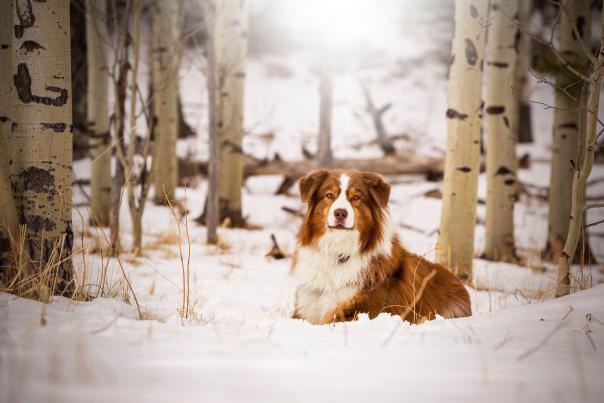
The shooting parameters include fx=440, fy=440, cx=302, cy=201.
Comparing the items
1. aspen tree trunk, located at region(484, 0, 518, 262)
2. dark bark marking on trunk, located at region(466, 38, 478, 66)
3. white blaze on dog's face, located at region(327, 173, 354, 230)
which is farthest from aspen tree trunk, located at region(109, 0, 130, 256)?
aspen tree trunk, located at region(484, 0, 518, 262)

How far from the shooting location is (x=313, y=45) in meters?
29.9

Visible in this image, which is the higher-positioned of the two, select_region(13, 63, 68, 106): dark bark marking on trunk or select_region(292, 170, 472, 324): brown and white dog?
select_region(13, 63, 68, 106): dark bark marking on trunk

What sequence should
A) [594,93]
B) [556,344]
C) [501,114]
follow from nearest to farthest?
[556,344] → [594,93] → [501,114]

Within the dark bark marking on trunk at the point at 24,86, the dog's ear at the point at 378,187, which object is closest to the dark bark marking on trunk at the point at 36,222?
the dark bark marking on trunk at the point at 24,86

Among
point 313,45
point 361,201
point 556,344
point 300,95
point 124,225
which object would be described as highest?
point 313,45

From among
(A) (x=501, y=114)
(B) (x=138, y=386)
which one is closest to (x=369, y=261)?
(B) (x=138, y=386)

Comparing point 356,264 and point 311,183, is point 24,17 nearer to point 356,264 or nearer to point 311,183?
point 311,183

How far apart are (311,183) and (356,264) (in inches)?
32.4

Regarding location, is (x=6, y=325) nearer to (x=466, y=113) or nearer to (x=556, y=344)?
(x=556, y=344)

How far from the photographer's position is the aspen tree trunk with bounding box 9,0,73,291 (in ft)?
9.55

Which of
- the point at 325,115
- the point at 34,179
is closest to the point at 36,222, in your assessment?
the point at 34,179

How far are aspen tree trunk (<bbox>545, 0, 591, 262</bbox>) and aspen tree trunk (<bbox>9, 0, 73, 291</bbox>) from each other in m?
6.62

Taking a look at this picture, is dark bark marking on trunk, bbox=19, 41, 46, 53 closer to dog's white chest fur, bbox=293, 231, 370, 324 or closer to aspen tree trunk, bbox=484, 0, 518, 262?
dog's white chest fur, bbox=293, 231, 370, 324

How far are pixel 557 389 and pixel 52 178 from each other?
3107 mm
